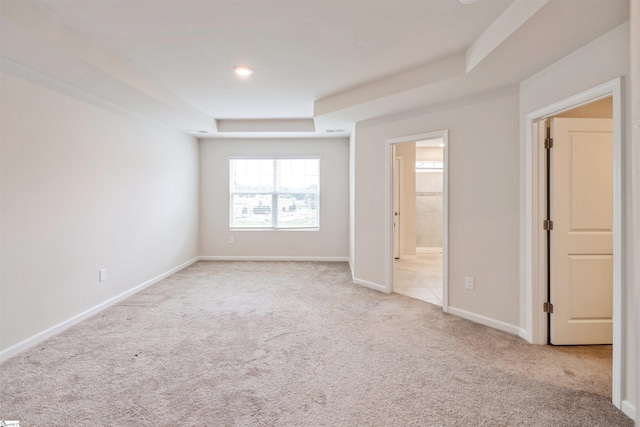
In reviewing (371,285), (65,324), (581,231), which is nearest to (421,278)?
(371,285)

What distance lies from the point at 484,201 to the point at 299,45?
7.56 ft

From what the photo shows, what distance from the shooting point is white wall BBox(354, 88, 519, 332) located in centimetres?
288

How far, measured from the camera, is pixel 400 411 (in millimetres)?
1803

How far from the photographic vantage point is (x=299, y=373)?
7.19ft

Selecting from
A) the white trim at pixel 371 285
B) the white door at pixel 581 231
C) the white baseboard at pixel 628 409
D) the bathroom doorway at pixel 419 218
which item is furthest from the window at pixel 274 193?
the white baseboard at pixel 628 409

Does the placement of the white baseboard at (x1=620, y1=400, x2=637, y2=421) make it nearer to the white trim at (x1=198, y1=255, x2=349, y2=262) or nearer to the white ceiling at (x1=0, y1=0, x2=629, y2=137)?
the white ceiling at (x1=0, y1=0, x2=629, y2=137)

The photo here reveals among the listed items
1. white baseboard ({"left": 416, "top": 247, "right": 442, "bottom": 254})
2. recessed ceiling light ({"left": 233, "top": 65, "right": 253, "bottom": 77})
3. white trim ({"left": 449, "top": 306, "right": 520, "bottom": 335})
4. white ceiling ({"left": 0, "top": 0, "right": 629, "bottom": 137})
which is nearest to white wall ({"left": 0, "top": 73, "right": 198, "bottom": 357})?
white ceiling ({"left": 0, "top": 0, "right": 629, "bottom": 137})

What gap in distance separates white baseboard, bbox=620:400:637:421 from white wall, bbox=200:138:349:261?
4454 millimetres

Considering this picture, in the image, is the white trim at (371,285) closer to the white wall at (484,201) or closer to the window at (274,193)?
the white wall at (484,201)

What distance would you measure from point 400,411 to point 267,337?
1.37 m

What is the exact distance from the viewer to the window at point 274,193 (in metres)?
6.03

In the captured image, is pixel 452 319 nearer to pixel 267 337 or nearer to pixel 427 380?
→ pixel 427 380

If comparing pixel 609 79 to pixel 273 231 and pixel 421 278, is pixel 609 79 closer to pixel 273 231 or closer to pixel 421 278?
pixel 421 278

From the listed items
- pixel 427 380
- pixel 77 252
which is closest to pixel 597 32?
pixel 427 380
